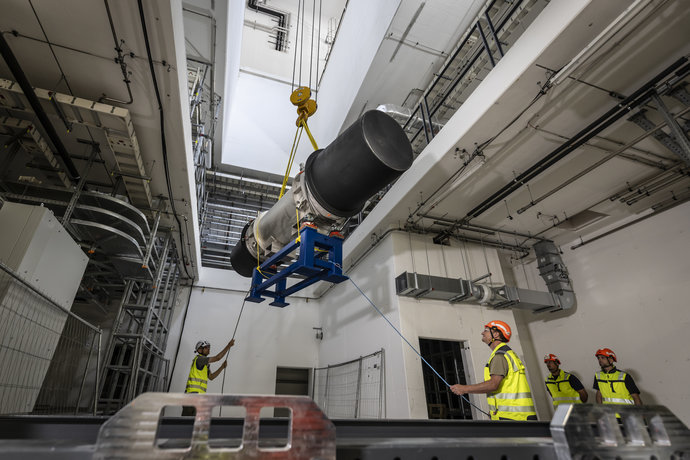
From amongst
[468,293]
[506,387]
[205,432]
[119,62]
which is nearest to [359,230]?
[468,293]

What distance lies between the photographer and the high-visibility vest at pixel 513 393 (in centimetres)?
258

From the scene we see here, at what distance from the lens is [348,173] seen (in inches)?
92.5

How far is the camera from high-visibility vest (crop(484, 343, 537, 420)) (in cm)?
258

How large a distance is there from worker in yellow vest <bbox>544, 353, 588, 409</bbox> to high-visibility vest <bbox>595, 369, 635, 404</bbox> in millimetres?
246

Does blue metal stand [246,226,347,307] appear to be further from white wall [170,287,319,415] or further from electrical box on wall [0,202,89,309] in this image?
white wall [170,287,319,415]

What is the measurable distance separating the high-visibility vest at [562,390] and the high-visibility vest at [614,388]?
37 cm

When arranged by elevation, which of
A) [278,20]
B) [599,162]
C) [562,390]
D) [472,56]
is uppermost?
[278,20]

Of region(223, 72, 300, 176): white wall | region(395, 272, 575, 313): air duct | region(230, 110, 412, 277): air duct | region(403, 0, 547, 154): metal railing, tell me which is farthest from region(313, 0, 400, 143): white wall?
region(395, 272, 575, 313): air duct

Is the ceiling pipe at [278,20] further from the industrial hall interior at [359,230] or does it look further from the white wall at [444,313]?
the white wall at [444,313]

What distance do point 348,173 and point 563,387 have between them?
4556 millimetres

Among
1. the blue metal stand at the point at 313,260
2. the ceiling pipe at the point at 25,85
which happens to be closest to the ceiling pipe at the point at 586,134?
the blue metal stand at the point at 313,260

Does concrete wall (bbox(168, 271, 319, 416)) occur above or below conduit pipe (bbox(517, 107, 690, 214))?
below

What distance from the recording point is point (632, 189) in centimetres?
432

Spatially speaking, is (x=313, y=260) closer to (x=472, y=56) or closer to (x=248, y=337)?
(x=472, y=56)
